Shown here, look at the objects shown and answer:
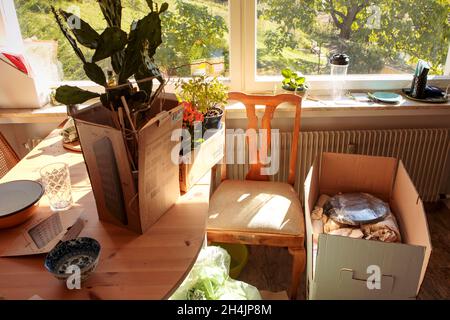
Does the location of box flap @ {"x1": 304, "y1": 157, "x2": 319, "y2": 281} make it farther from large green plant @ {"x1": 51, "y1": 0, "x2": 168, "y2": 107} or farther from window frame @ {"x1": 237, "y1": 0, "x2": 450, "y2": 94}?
large green plant @ {"x1": 51, "y1": 0, "x2": 168, "y2": 107}

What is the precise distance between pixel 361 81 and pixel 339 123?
0.93 feet

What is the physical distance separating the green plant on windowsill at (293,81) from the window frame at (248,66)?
13 centimetres

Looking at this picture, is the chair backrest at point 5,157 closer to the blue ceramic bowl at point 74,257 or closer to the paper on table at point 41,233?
the paper on table at point 41,233

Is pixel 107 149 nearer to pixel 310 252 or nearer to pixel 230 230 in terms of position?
pixel 230 230

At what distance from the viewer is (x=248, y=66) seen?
2102mm

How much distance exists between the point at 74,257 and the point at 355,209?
1.28 m

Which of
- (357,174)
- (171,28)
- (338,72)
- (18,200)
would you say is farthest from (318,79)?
(18,200)

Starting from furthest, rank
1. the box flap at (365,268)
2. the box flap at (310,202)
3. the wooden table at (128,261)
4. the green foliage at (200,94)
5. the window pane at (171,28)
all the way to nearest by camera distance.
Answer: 1. the window pane at (171,28)
2. the box flap at (310,202)
3. the green foliage at (200,94)
4. the box flap at (365,268)
5. the wooden table at (128,261)

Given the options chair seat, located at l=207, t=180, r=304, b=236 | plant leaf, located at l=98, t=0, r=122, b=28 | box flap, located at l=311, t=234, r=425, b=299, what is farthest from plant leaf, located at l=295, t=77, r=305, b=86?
plant leaf, located at l=98, t=0, r=122, b=28

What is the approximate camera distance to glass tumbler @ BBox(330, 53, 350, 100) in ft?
6.55

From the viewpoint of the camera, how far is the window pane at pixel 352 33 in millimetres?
2020

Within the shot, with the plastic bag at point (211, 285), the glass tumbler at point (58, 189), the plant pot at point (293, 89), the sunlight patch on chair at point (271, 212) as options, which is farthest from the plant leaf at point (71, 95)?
the plant pot at point (293, 89)

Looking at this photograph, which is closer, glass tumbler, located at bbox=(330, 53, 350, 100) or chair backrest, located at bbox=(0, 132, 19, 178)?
chair backrest, located at bbox=(0, 132, 19, 178)
